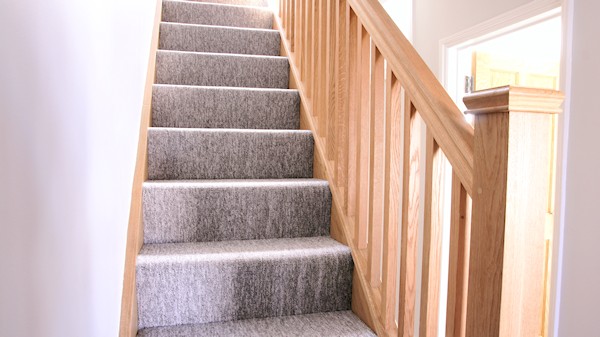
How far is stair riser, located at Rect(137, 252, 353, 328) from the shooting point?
127cm

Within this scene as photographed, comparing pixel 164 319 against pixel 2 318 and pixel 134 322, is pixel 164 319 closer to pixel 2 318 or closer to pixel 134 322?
pixel 134 322

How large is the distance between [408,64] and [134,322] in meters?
0.99

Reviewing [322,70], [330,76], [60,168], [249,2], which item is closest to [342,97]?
[330,76]

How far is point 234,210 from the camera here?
60.9 inches

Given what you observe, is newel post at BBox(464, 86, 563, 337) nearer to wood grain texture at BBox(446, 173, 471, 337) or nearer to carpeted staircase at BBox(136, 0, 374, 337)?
wood grain texture at BBox(446, 173, 471, 337)

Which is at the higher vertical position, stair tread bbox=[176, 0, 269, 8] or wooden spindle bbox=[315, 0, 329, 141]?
stair tread bbox=[176, 0, 269, 8]

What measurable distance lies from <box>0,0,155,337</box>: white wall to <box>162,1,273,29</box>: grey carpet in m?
1.65

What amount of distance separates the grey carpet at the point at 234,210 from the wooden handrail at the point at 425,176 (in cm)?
10

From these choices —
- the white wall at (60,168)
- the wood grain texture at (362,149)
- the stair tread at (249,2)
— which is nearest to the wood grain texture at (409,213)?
the wood grain texture at (362,149)

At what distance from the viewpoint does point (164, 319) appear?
4.20 feet

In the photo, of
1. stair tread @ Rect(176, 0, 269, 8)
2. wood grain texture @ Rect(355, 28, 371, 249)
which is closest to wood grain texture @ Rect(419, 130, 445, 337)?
wood grain texture @ Rect(355, 28, 371, 249)

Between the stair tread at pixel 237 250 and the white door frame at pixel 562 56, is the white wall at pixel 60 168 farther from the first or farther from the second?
the white door frame at pixel 562 56

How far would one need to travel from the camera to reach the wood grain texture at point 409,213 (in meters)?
1.10

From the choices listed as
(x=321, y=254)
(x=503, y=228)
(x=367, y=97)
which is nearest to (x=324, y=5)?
(x=367, y=97)
